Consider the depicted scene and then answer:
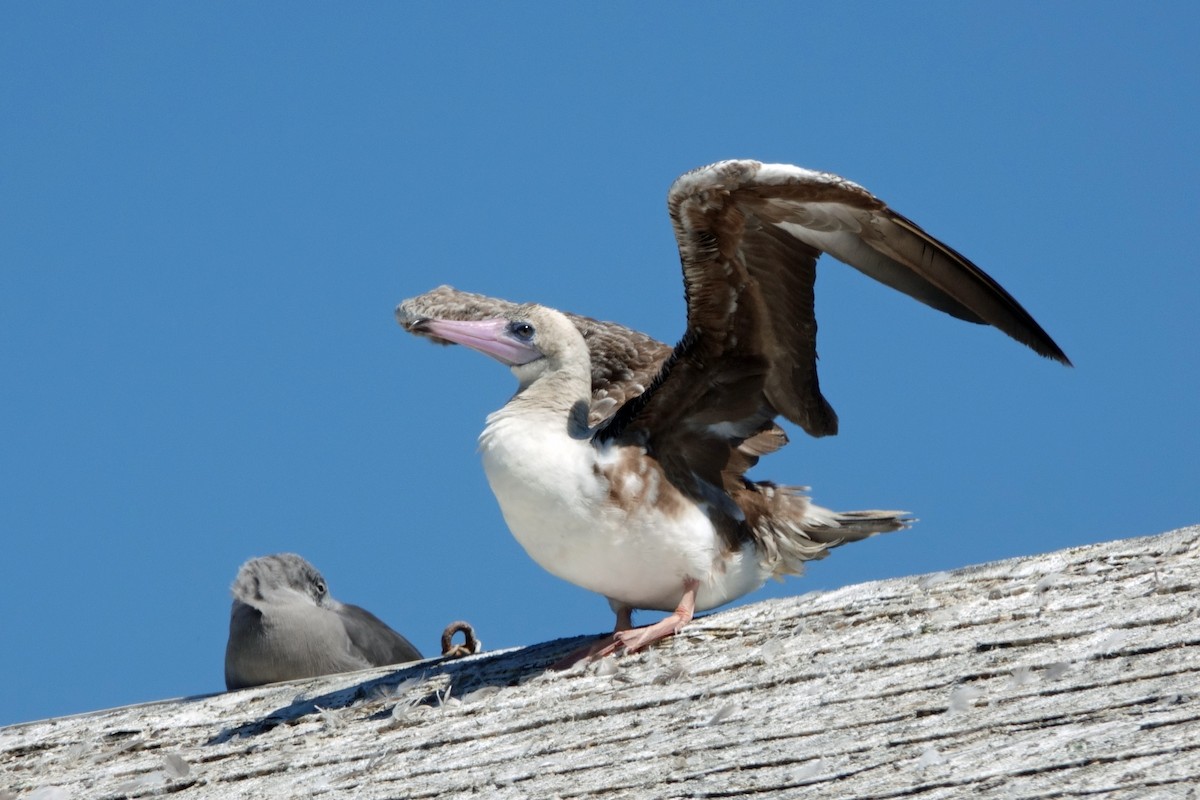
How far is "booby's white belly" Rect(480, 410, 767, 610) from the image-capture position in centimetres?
561

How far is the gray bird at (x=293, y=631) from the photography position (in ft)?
23.4

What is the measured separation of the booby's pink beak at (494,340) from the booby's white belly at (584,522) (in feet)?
1.00

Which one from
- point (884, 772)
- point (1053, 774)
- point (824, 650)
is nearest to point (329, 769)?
point (824, 650)

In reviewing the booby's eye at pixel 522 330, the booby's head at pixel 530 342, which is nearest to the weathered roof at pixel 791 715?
the booby's head at pixel 530 342

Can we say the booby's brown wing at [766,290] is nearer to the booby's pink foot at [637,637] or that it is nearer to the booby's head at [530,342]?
the booby's head at [530,342]

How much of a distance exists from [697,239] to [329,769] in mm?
2130

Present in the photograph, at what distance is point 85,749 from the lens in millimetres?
6152

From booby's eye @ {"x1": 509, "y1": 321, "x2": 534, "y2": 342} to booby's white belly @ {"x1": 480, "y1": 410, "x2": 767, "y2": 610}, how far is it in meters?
0.37

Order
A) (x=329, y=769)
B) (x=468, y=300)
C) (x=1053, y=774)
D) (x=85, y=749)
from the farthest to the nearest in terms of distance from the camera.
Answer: (x=468, y=300) → (x=85, y=749) → (x=329, y=769) → (x=1053, y=774)

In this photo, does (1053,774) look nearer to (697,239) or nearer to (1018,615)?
(1018,615)

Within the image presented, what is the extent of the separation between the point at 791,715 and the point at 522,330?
2.15 meters

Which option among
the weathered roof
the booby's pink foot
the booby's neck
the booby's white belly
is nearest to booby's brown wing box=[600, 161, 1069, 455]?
the booby's neck

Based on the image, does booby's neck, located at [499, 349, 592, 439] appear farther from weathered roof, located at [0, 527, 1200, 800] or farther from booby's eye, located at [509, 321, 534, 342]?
weathered roof, located at [0, 527, 1200, 800]

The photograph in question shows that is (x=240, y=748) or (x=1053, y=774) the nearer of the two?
(x=1053, y=774)
